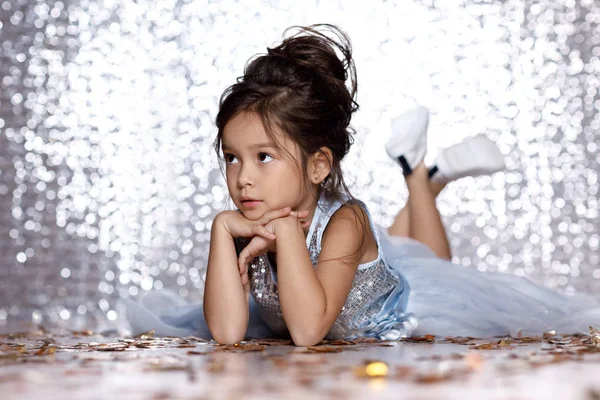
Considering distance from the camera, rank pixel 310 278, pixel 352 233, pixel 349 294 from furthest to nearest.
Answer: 1. pixel 349 294
2. pixel 352 233
3. pixel 310 278

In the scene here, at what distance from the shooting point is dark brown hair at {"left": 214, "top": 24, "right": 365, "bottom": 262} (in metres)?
1.13

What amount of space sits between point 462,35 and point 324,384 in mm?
1815

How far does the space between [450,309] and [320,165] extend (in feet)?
1.22

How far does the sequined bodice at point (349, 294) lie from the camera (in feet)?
3.87

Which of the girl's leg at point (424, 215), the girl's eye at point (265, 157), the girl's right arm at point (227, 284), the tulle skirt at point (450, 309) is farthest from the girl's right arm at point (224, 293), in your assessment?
the girl's leg at point (424, 215)

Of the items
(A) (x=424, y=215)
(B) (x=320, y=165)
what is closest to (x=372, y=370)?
(B) (x=320, y=165)

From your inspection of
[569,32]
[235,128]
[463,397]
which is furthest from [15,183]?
[463,397]

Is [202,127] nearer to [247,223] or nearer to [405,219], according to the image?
[405,219]

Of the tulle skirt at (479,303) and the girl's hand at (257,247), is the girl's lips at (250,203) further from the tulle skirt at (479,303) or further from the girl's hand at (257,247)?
the tulle skirt at (479,303)

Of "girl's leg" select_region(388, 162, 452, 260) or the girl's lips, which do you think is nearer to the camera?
the girl's lips

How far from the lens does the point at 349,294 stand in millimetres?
1232

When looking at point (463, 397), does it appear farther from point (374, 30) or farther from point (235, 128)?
point (374, 30)

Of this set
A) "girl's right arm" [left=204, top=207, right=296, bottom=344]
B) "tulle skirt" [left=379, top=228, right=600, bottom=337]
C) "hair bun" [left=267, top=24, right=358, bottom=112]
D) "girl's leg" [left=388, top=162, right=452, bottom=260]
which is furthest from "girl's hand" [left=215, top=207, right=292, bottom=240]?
"girl's leg" [left=388, top=162, right=452, bottom=260]

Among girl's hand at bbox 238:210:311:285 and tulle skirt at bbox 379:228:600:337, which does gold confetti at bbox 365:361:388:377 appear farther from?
tulle skirt at bbox 379:228:600:337
